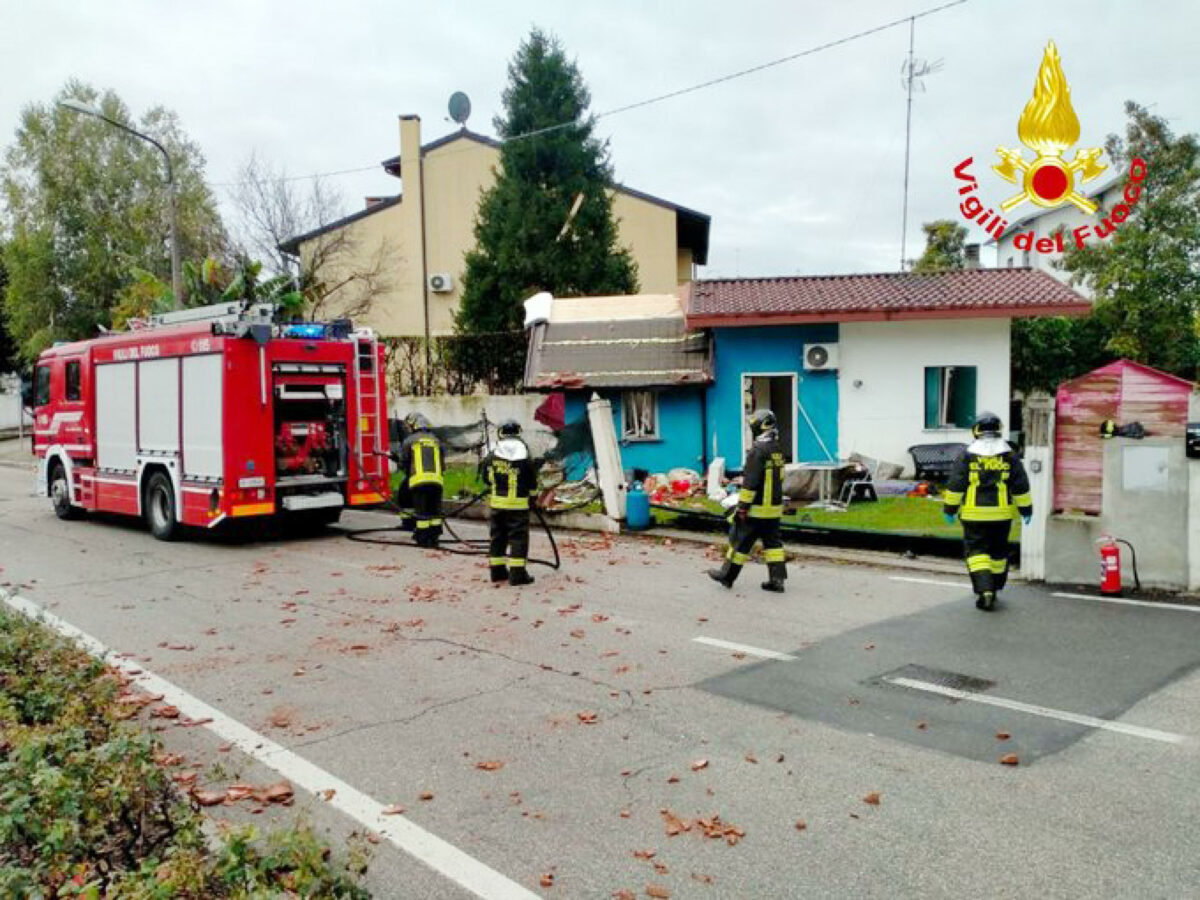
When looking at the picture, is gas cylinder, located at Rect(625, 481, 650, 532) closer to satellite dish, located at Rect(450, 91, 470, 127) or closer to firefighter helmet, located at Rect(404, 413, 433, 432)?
firefighter helmet, located at Rect(404, 413, 433, 432)

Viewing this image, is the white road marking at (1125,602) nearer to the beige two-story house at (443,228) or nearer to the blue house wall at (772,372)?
the blue house wall at (772,372)

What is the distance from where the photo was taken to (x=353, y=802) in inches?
180

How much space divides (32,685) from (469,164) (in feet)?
95.7

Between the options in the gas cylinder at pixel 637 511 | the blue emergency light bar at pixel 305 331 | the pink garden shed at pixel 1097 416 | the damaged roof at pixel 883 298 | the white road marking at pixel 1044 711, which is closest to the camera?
the white road marking at pixel 1044 711

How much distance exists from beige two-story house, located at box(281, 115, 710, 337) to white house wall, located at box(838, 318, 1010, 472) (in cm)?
1467

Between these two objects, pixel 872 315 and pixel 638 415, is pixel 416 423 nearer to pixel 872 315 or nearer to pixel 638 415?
pixel 638 415

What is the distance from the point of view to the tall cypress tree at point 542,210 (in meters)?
26.3

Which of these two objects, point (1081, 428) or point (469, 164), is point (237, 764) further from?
point (469, 164)

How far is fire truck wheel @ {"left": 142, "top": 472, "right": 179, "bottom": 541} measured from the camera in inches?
520

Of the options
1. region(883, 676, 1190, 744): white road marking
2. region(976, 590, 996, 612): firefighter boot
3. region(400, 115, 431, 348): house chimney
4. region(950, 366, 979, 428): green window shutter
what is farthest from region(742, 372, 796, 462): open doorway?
region(400, 115, 431, 348): house chimney

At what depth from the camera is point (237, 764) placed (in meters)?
5.11

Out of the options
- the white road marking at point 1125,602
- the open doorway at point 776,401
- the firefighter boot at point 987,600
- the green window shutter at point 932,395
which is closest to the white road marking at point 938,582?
the white road marking at point 1125,602

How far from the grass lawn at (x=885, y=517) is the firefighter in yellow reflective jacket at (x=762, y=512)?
264 centimetres

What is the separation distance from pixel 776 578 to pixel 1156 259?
70.2 ft
